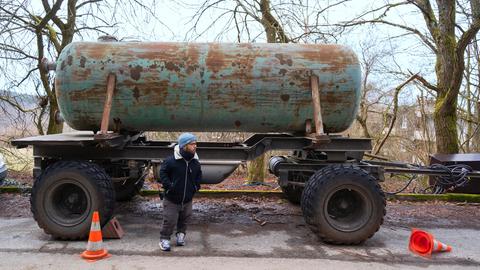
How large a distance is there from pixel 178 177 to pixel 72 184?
5.48ft

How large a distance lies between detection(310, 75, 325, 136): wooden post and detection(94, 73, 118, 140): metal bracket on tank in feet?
9.12

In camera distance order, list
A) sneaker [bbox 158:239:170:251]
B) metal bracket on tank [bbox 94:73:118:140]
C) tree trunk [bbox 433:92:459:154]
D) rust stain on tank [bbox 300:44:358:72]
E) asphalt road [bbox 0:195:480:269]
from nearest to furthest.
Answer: asphalt road [bbox 0:195:480:269], sneaker [bbox 158:239:170:251], metal bracket on tank [bbox 94:73:118:140], rust stain on tank [bbox 300:44:358:72], tree trunk [bbox 433:92:459:154]

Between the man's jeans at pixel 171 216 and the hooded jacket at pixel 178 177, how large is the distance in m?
0.08

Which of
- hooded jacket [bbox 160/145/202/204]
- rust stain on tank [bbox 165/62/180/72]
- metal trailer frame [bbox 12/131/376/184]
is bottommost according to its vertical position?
hooded jacket [bbox 160/145/202/204]

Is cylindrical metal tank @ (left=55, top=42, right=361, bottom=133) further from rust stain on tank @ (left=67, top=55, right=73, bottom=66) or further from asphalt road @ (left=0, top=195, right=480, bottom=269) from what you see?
asphalt road @ (left=0, top=195, right=480, bottom=269)

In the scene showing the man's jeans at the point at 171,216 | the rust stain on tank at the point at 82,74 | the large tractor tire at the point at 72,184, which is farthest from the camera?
the rust stain on tank at the point at 82,74

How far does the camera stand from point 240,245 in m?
6.13

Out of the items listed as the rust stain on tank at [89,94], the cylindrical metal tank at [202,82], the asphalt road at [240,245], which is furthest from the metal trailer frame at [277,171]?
the rust stain on tank at [89,94]

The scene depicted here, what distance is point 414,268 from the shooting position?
17.7ft

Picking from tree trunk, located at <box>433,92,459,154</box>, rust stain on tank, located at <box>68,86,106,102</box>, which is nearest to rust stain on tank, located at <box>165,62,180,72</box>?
rust stain on tank, located at <box>68,86,106,102</box>

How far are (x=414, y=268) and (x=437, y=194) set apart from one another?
4.44 metres

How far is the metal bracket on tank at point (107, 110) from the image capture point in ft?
20.1

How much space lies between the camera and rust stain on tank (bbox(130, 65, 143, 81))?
6.49 m

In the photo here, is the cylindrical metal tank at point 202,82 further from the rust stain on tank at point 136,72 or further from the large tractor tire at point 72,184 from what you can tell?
the large tractor tire at point 72,184
